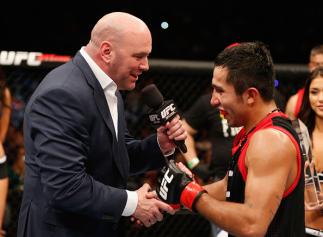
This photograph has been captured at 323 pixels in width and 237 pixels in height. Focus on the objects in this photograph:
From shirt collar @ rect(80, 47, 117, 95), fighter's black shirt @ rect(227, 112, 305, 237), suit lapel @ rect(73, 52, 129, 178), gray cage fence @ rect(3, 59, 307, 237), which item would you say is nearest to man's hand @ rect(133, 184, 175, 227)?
suit lapel @ rect(73, 52, 129, 178)

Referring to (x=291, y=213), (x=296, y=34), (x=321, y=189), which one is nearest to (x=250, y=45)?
(x=291, y=213)

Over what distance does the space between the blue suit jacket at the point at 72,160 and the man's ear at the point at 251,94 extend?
49 centimetres

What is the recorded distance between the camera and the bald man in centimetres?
206

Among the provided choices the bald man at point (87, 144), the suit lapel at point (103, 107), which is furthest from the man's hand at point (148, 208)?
the suit lapel at point (103, 107)

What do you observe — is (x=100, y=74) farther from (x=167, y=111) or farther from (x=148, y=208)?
(x=148, y=208)

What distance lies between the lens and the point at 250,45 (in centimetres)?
215

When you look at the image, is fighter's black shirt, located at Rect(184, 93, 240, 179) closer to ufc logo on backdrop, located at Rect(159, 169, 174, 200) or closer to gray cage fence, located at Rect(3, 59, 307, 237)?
gray cage fence, located at Rect(3, 59, 307, 237)

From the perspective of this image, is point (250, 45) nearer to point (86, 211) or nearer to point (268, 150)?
point (268, 150)

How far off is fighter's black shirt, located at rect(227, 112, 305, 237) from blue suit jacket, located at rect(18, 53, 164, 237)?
392 mm

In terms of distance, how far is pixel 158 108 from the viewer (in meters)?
2.25

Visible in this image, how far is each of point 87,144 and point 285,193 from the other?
2.21 feet

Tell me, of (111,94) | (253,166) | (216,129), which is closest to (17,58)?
(216,129)

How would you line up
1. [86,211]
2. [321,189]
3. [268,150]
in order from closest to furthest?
[268,150], [86,211], [321,189]

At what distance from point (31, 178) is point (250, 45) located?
2.90 feet
